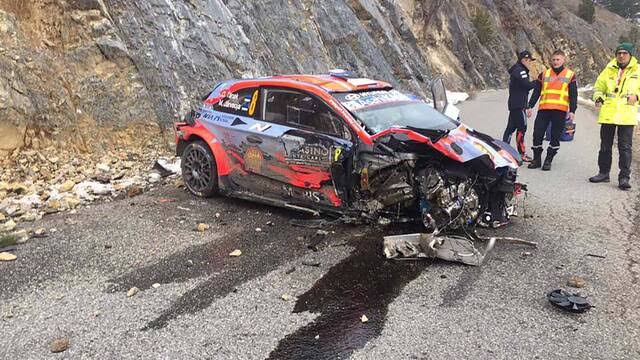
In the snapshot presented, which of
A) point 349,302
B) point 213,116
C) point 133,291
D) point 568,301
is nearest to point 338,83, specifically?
point 213,116

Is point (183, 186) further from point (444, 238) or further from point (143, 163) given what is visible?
point (444, 238)

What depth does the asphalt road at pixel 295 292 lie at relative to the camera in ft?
11.4

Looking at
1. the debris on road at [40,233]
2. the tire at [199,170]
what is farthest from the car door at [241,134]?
the debris on road at [40,233]

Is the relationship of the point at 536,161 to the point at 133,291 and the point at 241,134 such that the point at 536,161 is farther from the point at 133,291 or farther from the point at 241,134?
the point at 133,291

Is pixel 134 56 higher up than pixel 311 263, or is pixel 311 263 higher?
pixel 134 56

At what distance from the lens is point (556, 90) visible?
8.27 metres

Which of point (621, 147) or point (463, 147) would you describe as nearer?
point (463, 147)

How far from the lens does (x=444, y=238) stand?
194 inches

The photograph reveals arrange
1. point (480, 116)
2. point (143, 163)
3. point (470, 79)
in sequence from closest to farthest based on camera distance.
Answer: point (143, 163)
point (480, 116)
point (470, 79)

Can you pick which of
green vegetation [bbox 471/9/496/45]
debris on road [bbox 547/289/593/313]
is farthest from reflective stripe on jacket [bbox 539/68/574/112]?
green vegetation [bbox 471/9/496/45]

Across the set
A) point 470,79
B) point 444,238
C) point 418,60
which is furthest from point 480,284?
point 470,79

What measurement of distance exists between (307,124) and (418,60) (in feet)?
64.6

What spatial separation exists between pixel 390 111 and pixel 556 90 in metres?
3.83

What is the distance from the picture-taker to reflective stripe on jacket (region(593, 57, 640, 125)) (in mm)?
7293
